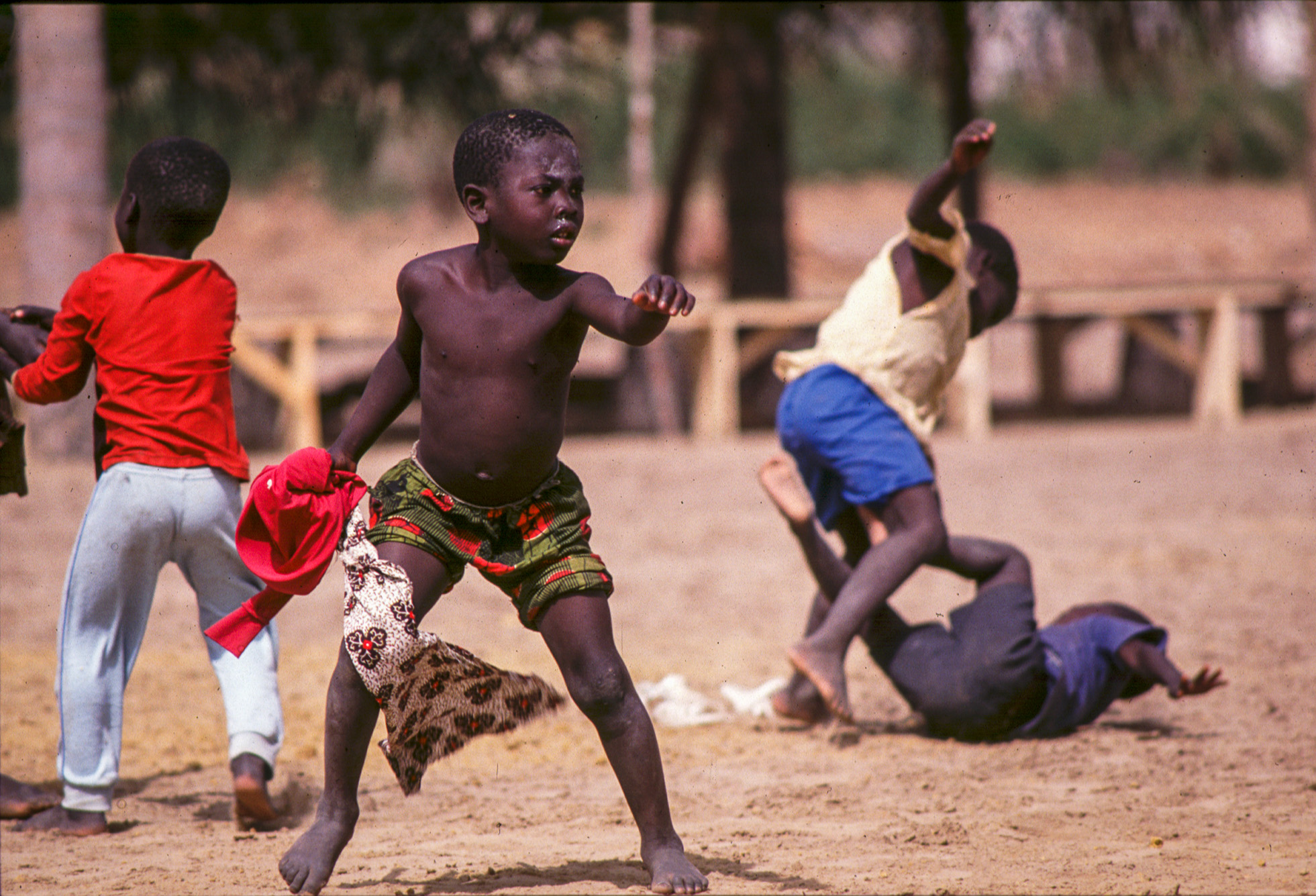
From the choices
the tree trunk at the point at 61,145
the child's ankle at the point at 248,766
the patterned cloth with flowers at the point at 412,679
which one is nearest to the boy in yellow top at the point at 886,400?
the patterned cloth with flowers at the point at 412,679

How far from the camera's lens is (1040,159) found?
30359mm

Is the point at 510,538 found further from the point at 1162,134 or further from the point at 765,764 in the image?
the point at 1162,134

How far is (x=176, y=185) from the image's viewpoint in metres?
3.35

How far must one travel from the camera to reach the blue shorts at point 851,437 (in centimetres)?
411

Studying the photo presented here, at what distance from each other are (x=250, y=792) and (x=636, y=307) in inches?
61.2

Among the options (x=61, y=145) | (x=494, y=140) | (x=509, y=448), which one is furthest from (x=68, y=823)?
(x=61, y=145)

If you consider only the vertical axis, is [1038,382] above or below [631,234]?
A: below

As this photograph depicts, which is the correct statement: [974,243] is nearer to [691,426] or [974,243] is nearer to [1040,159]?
[691,426]

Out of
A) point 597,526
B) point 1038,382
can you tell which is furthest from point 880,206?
point 597,526

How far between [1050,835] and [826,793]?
61 centimetres

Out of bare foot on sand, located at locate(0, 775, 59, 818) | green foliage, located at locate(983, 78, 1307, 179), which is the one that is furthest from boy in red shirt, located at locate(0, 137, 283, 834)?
Answer: green foliage, located at locate(983, 78, 1307, 179)

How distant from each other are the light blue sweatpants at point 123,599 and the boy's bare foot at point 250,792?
2 centimetres

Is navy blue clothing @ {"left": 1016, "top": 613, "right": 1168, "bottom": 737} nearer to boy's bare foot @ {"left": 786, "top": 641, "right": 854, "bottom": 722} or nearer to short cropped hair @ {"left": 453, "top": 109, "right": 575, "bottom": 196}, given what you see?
boy's bare foot @ {"left": 786, "top": 641, "right": 854, "bottom": 722}

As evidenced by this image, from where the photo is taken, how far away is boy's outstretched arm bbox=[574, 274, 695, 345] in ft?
8.16
